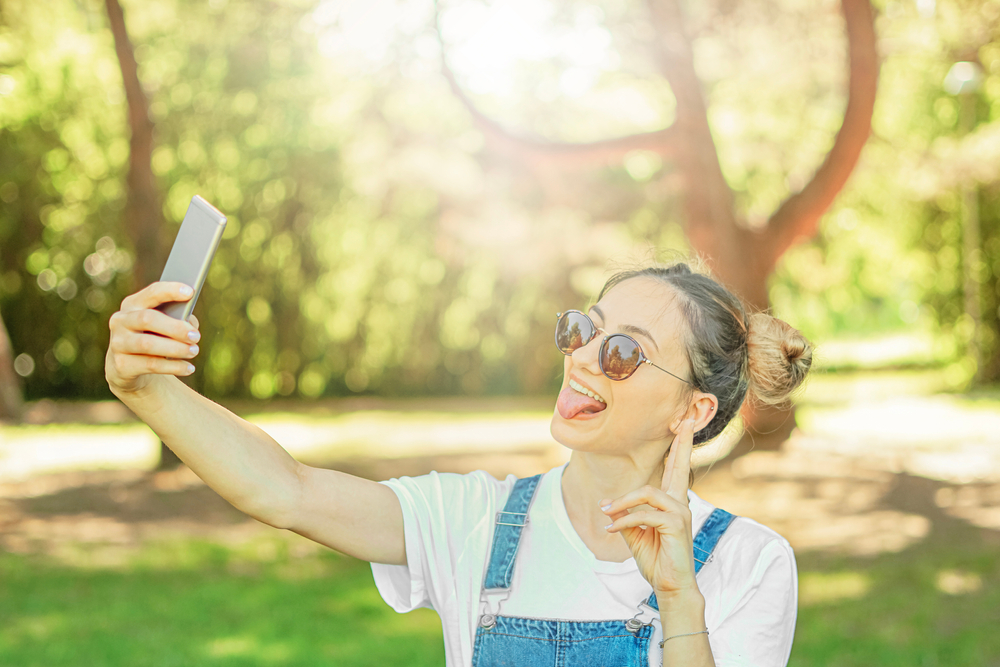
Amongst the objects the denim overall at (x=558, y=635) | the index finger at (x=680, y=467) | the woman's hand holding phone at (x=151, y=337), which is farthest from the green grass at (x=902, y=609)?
the woman's hand holding phone at (x=151, y=337)

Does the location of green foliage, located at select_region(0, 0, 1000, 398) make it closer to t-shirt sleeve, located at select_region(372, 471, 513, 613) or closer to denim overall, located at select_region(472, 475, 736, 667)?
t-shirt sleeve, located at select_region(372, 471, 513, 613)

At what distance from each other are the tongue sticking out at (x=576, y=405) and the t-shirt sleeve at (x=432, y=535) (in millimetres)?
265

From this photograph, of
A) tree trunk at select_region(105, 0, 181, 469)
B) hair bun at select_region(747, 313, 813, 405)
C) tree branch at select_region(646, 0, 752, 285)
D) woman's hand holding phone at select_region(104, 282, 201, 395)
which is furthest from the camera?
tree trunk at select_region(105, 0, 181, 469)

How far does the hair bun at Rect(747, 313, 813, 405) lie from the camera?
216 cm

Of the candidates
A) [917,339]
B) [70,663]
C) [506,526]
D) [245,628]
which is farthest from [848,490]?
[917,339]

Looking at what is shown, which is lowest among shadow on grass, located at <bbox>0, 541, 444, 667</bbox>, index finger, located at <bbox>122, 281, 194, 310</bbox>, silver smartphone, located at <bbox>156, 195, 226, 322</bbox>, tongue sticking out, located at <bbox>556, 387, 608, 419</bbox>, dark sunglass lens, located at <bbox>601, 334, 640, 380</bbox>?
shadow on grass, located at <bbox>0, 541, 444, 667</bbox>

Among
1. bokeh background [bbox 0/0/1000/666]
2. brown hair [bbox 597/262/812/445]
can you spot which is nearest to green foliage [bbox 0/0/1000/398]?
bokeh background [bbox 0/0/1000/666]

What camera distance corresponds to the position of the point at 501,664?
6.01 ft

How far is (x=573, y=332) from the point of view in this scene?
6.79 ft

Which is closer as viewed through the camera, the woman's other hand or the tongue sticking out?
the woman's other hand

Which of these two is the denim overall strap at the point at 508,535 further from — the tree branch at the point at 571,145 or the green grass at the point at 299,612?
the tree branch at the point at 571,145

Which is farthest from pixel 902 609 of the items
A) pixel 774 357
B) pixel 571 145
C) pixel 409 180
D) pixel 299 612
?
pixel 409 180

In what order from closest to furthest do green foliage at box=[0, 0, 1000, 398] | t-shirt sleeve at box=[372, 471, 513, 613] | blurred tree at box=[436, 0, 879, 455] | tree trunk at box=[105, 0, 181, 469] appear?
t-shirt sleeve at box=[372, 471, 513, 613]
blurred tree at box=[436, 0, 879, 455]
tree trunk at box=[105, 0, 181, 469]
green foliage at box=[0, 0, 1000, 398]

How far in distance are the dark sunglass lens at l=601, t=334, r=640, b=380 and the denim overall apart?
1.22 feet
